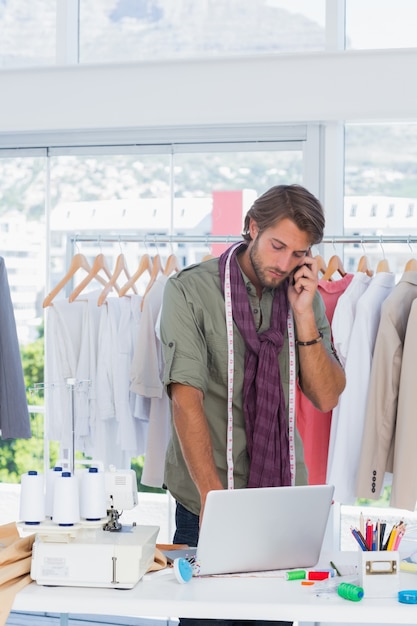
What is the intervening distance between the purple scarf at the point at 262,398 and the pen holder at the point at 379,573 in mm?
651

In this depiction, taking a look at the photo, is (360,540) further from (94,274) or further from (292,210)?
(94,274)

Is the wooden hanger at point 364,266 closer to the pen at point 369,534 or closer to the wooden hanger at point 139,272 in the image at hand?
the wooden hanger at point 139,272

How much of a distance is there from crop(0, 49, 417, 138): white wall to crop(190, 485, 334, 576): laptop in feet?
→ 7.53

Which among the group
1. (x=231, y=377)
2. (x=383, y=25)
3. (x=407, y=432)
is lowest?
(x=407, y=432)

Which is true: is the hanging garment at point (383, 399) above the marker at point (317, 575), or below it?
above

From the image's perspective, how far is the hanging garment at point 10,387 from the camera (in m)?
4.26

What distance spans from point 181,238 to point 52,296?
0.65 m

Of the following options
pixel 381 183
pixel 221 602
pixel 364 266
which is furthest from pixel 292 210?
pixel 381 183

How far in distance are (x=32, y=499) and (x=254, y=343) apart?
88 centimetres

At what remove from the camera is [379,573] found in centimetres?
230

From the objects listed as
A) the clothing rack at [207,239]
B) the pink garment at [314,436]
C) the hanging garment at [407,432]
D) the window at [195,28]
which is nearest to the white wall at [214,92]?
the window at [195,28]

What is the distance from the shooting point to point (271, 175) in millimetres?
4512

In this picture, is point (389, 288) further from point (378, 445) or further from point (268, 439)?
point (268, 439)

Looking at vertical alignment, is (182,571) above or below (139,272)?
below
